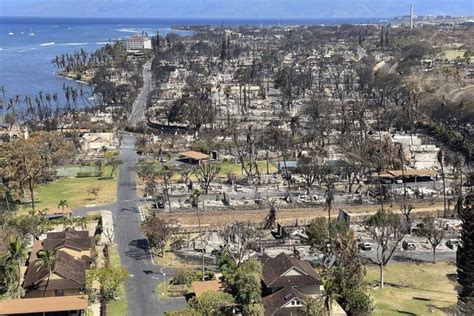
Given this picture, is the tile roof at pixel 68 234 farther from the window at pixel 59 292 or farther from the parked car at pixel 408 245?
the parked car at pixel 408 245

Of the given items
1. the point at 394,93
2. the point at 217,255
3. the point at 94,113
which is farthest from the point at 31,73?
the point at 217,255

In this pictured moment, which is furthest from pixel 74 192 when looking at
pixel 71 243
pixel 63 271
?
pixel 63 271

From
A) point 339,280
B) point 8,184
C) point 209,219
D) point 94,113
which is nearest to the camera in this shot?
point 339,280

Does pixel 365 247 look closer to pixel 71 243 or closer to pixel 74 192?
pixel 71 243

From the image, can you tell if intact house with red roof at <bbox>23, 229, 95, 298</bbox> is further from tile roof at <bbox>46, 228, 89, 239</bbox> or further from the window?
tile roof at <bbox>46, 228, 89, 239</bbox>

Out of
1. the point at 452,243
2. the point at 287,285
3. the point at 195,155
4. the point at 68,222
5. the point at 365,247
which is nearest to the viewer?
the point at 287,285

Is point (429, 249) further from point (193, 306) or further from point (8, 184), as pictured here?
point (8, 184)
